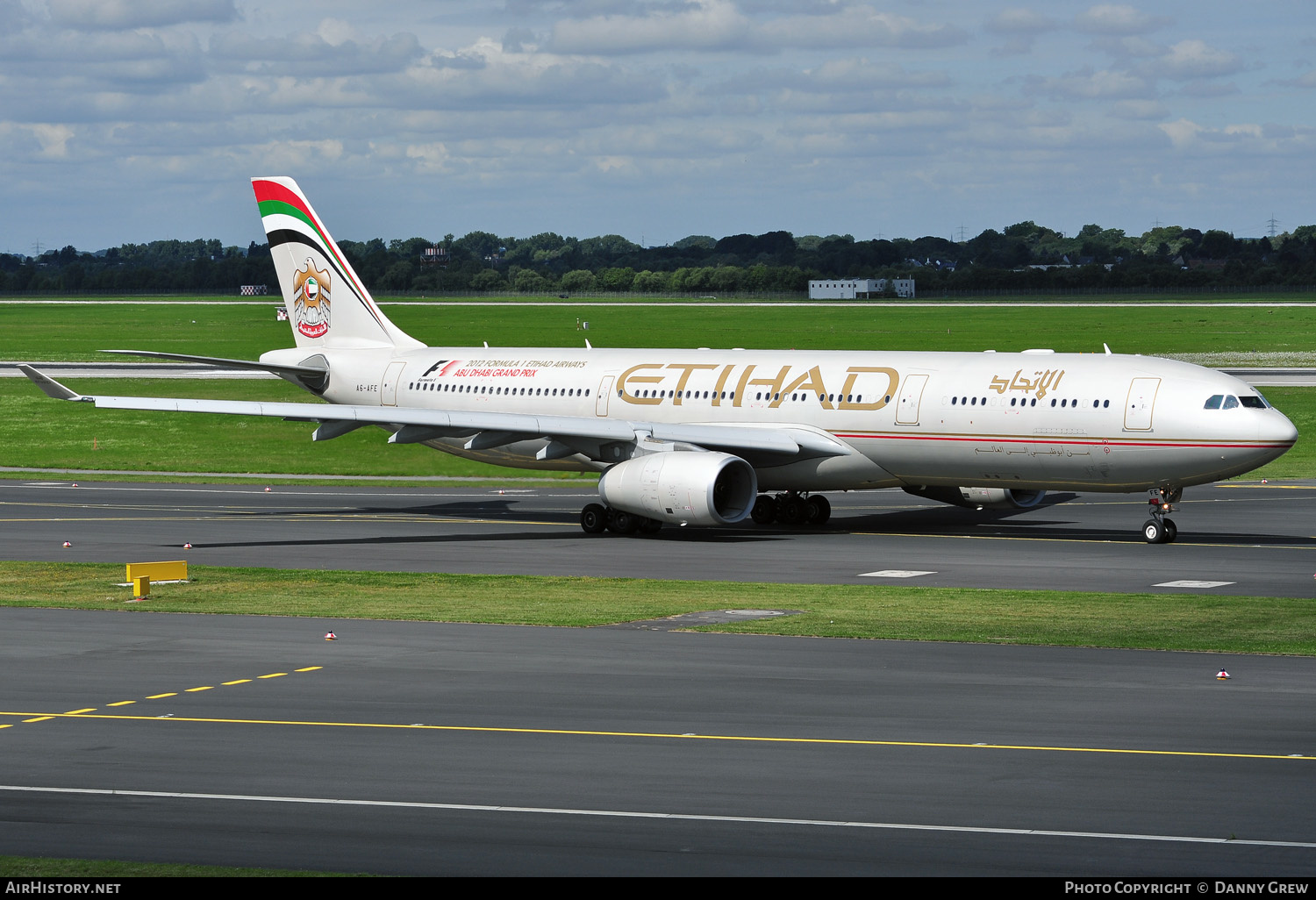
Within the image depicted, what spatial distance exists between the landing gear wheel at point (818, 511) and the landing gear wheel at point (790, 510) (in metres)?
0.23

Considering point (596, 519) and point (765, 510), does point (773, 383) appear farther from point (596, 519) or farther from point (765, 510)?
point (596, 519)

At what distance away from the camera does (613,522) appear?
47.1 metres

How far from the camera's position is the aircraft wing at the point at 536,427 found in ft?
149

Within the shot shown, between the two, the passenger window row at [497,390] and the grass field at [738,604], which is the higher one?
the passenger window row at [497,390]

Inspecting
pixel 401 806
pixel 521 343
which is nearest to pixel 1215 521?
pixel 401 806

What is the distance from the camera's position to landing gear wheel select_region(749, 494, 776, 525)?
163 feet

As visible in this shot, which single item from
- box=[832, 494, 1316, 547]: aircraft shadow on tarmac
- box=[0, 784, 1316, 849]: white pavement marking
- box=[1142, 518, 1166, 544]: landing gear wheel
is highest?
box=[0, 784, 1316, 849]: white pavement marking

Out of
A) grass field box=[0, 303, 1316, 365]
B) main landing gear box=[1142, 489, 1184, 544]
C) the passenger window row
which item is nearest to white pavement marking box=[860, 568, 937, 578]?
main landing gear box=[1142, 489, 1184, 544]

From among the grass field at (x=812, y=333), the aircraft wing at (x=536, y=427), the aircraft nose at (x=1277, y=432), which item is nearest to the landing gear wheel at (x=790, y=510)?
the aircraft wing at (x=536, y=427)

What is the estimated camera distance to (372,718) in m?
23.1

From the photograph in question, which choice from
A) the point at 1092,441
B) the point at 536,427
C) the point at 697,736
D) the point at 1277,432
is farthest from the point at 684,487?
the point at 697,736

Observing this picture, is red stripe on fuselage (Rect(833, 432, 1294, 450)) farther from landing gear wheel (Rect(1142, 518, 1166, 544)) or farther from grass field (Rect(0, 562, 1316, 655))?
grass field (Rect(0, 562, 1316, 655))

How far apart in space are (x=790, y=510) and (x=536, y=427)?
804 centimetres

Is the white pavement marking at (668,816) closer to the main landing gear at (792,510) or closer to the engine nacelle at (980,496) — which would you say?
the engine nacelle at (980,496)
